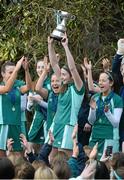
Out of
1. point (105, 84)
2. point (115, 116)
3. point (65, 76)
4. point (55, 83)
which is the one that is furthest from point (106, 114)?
point (55, 83)

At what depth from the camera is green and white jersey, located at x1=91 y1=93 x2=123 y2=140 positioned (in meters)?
8.06

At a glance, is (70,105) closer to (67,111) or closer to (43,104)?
(67,111)

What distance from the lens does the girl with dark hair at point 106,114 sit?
26.4 feet

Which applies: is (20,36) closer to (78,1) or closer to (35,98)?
(78,1)

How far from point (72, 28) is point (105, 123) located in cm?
397

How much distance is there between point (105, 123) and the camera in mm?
8148

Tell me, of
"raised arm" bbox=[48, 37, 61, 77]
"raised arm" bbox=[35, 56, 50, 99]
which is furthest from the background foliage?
"raised arm" bbox=[48, 37, 61, 77]

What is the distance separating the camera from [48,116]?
8.83 meters

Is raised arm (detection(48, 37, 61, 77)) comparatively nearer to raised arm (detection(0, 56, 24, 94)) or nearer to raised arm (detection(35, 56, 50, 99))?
raised arm (detection(35, 56, 50, 99))

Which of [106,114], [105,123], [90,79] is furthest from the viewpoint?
[90,79]

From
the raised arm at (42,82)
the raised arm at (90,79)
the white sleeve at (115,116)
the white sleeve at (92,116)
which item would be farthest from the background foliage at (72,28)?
the white sleeve at (115,116)

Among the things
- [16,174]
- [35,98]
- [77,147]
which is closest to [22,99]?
[35,98]

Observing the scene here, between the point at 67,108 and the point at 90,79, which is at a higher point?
the point at 90,79

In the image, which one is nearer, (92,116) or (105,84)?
(105,84)
